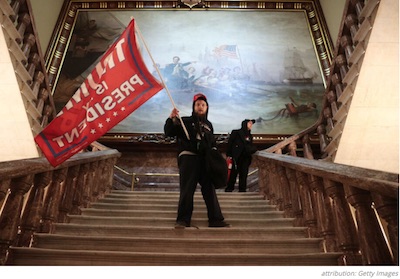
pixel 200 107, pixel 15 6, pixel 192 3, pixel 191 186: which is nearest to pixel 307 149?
pixel 200 107

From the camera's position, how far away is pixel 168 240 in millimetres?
2871

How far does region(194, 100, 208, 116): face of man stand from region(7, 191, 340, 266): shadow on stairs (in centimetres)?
113

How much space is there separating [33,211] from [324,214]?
92.0 inches

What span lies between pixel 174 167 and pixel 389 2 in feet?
18.9

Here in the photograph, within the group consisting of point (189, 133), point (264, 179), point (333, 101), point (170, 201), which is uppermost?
point (333, 101)

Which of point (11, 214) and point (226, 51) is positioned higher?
point (226, 51)

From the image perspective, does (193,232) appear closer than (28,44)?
Yes

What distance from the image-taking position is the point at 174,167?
8477mm

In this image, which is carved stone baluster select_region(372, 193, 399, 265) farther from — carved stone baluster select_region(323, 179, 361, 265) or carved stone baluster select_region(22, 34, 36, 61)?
carved stone baluster select_region(22, 34, 36, 61)

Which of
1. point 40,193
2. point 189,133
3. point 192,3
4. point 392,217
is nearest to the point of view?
point 392,217

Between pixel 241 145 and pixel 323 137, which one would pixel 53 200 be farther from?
pixel 323 137

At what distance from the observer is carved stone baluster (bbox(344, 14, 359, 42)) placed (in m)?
4.50

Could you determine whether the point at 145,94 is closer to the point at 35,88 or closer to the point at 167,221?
the point at 167,221

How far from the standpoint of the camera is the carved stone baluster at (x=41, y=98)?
515cm
